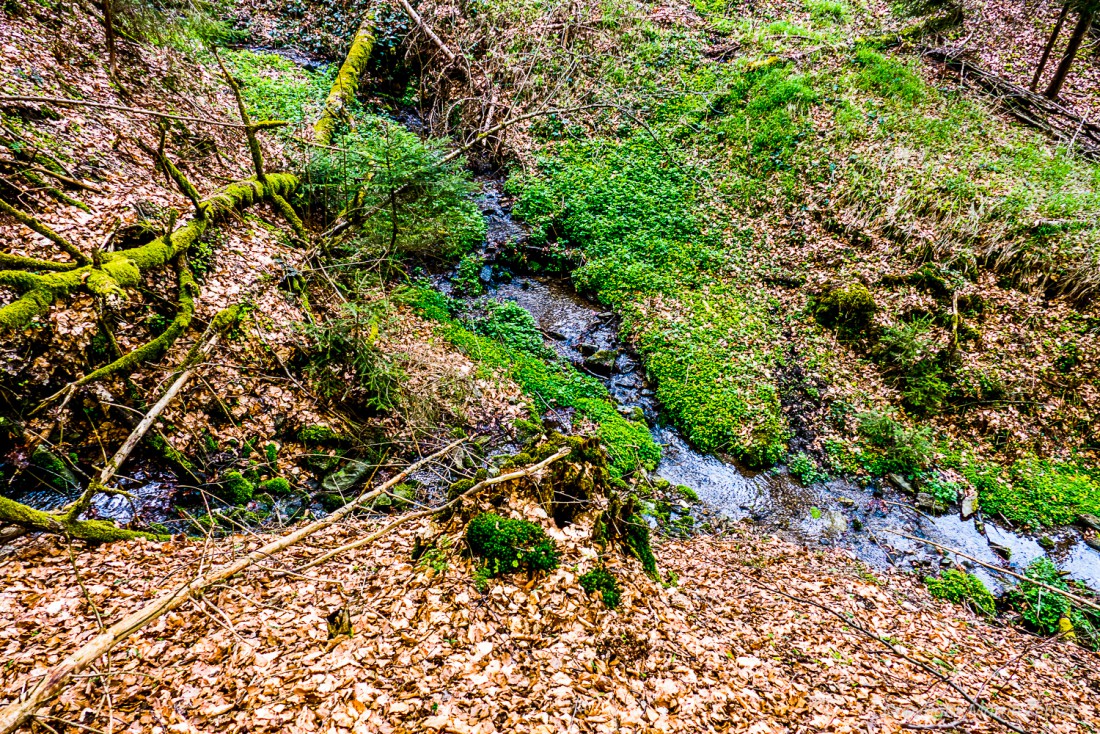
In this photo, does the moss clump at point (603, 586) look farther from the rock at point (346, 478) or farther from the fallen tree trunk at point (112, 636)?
the rock at point (346, 478)

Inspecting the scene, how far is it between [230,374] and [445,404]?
267cm

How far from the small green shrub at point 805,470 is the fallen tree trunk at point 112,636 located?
7.15 metres

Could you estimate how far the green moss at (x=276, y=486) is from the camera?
5082 mm

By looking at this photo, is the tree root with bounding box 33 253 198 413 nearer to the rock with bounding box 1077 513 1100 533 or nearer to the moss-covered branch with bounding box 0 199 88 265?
the moss-covered branch with bounding box 0 199 88 265

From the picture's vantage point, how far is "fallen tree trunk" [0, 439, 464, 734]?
7.37 ft

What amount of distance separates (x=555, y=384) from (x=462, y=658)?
5.15 metres

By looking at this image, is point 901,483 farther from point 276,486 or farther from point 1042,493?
point 276,486

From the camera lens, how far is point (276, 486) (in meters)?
5.13

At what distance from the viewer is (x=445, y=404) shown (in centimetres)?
677

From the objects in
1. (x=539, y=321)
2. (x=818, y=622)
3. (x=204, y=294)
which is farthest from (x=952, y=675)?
(x=204, y=294)

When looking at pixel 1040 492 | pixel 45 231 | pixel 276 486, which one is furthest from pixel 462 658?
pixel 1040 492

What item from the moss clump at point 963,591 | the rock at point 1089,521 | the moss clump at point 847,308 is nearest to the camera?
the moss clump at point 963,591

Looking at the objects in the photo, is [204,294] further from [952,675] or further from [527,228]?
[952,675]

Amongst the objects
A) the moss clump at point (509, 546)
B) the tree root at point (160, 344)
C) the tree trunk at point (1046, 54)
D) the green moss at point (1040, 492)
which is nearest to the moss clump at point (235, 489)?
the tree root at point (160, 344)
